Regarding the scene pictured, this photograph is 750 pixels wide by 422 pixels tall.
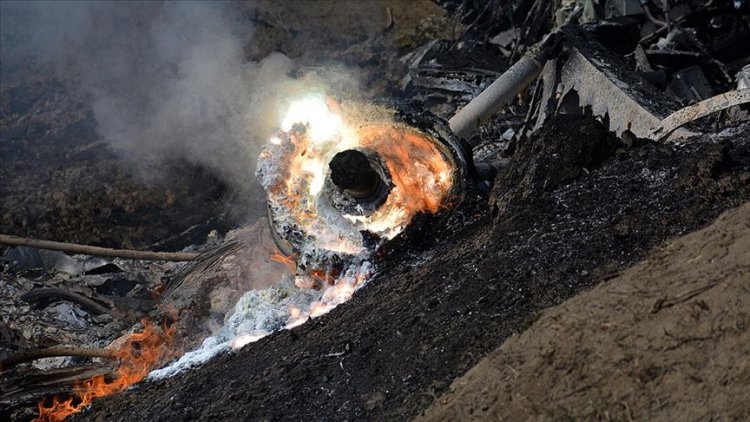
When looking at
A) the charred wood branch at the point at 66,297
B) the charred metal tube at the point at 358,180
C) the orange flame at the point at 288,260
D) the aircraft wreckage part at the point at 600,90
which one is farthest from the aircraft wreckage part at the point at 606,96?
the charred wood branch at the point at 66,297

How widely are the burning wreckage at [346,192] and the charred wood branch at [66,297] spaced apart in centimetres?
2

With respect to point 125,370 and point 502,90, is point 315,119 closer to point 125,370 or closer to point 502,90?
point 502,90

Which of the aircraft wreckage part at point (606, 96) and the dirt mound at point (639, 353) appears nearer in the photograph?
the dirt mound at point (639, 353)

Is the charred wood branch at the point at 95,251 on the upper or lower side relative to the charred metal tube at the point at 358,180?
upper

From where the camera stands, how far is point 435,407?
3.39 meters

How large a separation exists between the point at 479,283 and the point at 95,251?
204 inches

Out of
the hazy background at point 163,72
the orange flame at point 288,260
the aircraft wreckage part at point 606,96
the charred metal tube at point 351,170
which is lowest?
the aircraft wreckage part at point 606,96

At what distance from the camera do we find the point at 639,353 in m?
3.13

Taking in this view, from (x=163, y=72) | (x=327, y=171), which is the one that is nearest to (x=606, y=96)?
(x=327, y=171)

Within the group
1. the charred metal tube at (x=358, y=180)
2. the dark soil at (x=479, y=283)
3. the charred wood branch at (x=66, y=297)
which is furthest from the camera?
the charred wood branch at (x=66, y=297)

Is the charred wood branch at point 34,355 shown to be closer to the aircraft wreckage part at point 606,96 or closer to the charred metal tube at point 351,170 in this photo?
the charred metal tube at point 351,170

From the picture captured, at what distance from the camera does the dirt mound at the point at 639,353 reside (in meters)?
2.97

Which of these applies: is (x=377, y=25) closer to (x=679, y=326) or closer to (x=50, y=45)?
(x=50, y=45)

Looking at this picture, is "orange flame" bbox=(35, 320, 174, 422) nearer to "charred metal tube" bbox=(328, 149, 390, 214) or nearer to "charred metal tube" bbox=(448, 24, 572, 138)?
"charred metal tube" bbox=(328, 149, 390, 214)
